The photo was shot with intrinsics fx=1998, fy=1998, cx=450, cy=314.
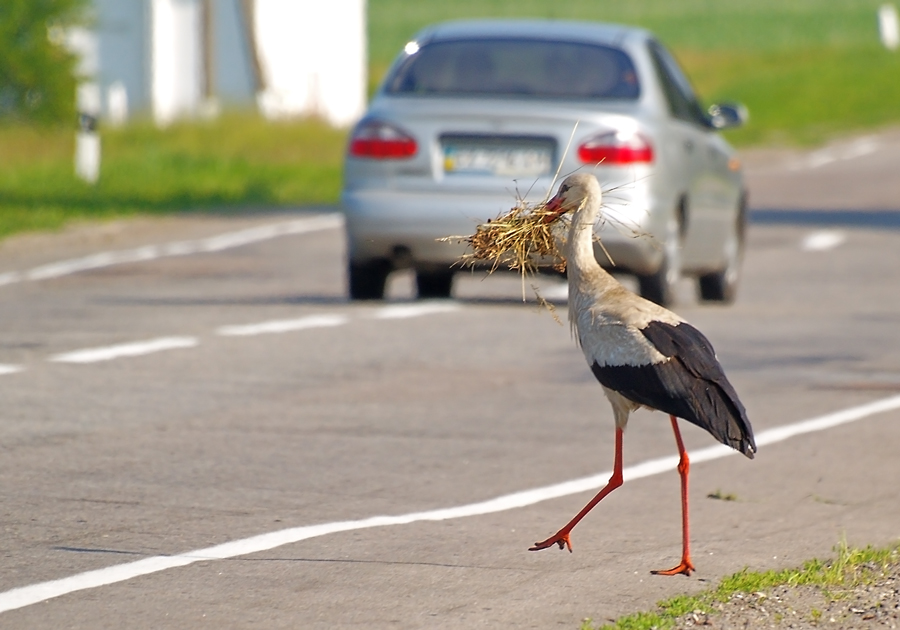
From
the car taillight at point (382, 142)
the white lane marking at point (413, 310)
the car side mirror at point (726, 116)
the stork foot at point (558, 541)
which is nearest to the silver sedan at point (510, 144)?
the car taillight at point (382, 142)

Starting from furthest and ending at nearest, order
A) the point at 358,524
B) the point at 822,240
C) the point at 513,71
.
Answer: the point at 822,240 < the point at 513,71 < the point at 358,524

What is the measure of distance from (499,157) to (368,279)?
4.88 feet

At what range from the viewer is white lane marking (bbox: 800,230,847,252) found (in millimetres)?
19031

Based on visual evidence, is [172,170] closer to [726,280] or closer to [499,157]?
[726,280]

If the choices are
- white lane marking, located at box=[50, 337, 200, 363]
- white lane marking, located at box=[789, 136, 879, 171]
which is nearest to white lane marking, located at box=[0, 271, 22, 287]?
white lane marking, located at box=[50, 337, 200, 363]

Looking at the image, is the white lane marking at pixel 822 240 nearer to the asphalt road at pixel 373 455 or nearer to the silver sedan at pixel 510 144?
the asphalt road at pixel 373 455

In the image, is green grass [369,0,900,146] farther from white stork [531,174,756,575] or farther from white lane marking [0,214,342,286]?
white stork [531,174,756,575]

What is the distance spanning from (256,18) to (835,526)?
3316cm

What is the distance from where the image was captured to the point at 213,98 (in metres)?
37.8

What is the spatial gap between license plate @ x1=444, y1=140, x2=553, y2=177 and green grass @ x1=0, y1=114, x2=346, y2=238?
23.9ft

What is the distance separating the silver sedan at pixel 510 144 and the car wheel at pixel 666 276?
0.01m

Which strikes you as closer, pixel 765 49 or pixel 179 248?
pixel 179 248

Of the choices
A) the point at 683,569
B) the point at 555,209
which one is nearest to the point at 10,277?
the point at 555,209

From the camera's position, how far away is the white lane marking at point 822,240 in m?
19.0
